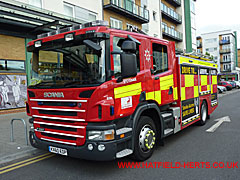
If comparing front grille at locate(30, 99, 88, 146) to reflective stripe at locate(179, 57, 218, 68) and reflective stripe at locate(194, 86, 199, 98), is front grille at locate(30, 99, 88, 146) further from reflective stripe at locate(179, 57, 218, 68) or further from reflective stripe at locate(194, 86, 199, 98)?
reflective stripe at locate(194, 86, 199, 98)

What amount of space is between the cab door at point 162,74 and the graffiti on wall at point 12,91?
30.2ft

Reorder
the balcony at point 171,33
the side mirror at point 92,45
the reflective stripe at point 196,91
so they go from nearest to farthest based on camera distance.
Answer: the side mirror at point 92,45 → the reflective stripe at point 196,91 → the balcony at point 171,33

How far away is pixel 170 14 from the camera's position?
30.1 m

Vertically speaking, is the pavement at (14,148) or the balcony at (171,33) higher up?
the balcony at (171,33)

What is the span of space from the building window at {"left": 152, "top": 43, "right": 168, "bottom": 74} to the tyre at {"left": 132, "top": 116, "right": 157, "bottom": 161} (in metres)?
1.17

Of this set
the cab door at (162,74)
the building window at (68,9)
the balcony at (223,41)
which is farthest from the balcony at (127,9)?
the balcony at (223,41)

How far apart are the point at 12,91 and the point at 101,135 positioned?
9692 mm

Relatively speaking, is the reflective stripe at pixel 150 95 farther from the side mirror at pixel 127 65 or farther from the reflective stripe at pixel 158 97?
the side mirror at pixel 127 65

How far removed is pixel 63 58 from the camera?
388 cm

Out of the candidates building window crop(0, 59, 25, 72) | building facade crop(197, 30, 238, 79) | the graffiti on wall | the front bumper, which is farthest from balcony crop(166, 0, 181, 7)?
building facade crop(197, 30, 238, 79)

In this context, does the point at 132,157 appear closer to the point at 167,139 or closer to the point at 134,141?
the point at 134,141

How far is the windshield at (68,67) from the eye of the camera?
11.6ft

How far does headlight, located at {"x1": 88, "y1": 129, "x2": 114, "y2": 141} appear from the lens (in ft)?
11.3

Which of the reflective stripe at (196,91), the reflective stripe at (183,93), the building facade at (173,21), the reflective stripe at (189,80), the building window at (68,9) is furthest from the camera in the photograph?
the building facade at (173,21)
